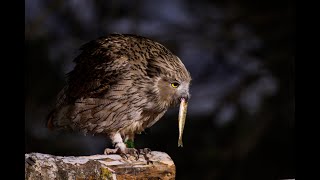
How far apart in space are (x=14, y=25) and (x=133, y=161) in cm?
48

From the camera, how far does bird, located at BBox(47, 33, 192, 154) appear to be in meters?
1.53

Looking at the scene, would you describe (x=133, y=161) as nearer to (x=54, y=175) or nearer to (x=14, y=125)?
(x=54, y=175)

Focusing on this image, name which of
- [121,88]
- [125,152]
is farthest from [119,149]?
[121,88]

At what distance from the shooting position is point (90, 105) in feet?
5.34

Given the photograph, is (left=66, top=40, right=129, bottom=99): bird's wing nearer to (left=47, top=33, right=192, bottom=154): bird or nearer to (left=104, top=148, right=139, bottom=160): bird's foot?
(left=47, top=33, right=192, bottom=154): bird

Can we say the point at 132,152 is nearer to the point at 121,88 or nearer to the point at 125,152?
the point at 125,152

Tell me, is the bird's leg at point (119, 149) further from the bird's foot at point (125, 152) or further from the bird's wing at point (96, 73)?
the bird's wing at point (96, 73)

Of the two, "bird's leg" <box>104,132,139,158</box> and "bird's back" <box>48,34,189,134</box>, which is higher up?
"bird's back" <box>48,34,189,134</box>

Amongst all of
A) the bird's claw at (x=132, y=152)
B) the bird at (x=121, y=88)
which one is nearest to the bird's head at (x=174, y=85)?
the bird at (x=121, y=88)

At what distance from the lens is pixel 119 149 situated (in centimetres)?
157

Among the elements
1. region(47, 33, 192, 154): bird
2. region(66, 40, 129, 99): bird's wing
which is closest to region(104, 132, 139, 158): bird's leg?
region(47, 33, 192, 154): bird

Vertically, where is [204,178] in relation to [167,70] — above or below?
below

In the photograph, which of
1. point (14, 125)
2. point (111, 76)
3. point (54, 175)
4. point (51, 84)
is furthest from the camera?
point (51, 84)

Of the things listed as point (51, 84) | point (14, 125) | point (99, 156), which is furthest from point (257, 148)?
point (14, 125)
